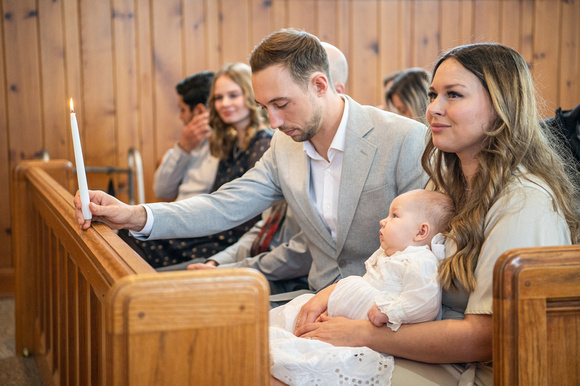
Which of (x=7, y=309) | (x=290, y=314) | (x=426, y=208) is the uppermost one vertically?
(x=426, y=208)

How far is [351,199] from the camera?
1.91 m

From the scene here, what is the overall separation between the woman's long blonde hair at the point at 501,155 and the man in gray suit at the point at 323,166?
0.46 metres

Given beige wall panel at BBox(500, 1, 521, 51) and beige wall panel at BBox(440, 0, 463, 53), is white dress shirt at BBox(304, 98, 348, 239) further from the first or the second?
beige wall panel at BBox(500, 1, 521, 51)

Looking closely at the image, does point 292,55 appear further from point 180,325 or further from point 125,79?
point 125,79

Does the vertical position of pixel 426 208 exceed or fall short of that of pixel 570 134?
it falls short

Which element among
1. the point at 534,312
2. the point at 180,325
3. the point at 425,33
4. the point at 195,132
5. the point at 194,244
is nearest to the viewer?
the point at 180,325

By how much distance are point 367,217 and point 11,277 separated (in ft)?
9.21

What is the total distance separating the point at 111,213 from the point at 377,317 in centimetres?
76

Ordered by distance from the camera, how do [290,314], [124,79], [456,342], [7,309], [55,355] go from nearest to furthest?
[456,342] → [290,314] → [55,355] → [7,309] → [124,79]

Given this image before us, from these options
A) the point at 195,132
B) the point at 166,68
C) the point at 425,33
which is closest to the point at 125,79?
the point at 166,68

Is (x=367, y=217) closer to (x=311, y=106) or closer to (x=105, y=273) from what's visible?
(x=311, y=106)

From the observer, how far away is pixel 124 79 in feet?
12.9

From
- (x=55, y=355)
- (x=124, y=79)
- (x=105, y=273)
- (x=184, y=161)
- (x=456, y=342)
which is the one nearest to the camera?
(x=105, y=273)

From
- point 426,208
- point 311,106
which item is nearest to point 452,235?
point 426,208
